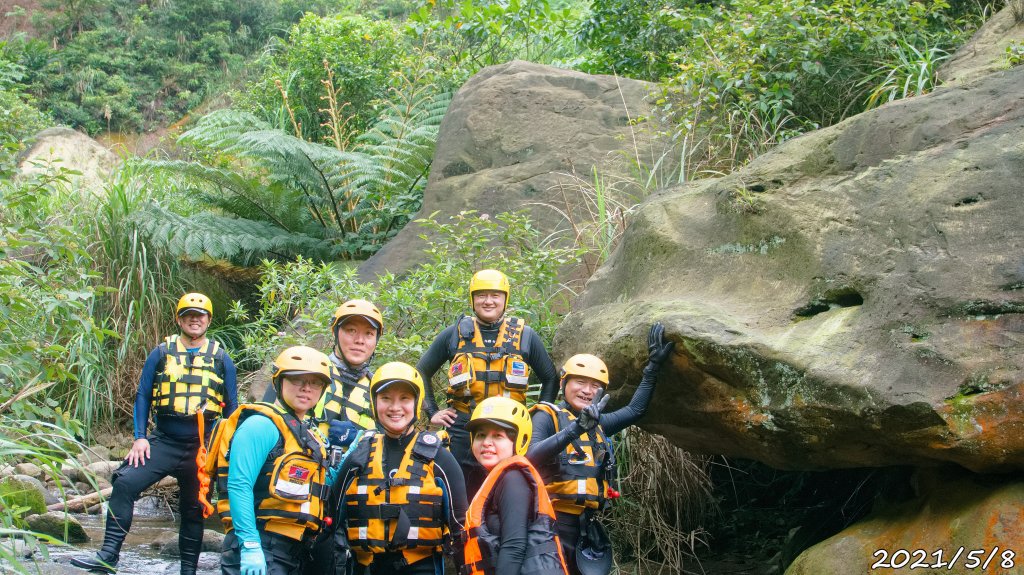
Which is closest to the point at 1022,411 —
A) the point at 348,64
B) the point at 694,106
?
the point at 694,106

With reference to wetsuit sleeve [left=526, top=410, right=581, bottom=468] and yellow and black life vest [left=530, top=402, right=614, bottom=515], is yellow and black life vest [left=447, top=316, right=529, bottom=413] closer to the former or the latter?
A: yellow and black life vest [left=530, top=402, right=614, bottom=515]

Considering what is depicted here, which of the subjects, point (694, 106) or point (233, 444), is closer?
point (233, 444)

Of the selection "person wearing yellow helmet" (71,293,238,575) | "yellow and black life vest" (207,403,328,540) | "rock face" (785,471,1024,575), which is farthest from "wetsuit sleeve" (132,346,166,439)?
Result: "rock face" (785,471,1024,575)

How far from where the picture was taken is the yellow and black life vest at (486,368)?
469 cm

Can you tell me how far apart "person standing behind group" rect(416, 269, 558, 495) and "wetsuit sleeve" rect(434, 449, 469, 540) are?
0.95 meters

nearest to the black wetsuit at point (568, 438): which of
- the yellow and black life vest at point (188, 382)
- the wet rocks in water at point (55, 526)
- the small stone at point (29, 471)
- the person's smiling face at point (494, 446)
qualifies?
the person's smiling face at point (494, 446)

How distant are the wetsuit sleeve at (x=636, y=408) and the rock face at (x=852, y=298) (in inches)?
4.5

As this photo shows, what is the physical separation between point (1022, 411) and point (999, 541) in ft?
1.76

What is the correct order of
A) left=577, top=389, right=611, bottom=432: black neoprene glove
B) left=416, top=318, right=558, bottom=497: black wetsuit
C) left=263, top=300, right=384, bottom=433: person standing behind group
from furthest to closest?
left=416, top=318, right=558, bottom=497: black wetsuit, left=263, top=300, right=384, bottom=433: person standing behind group, left=577, top=389, right=611, bottom=432: black neoprene glove

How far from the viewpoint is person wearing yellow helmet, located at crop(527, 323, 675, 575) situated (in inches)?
159

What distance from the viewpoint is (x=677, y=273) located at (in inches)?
180

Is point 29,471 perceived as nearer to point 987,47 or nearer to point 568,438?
point 568,438

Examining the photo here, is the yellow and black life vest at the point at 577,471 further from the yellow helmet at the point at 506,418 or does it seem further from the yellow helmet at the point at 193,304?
the yellow helmet at the point at 193,304

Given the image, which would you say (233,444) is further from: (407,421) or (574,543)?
(574,543)
